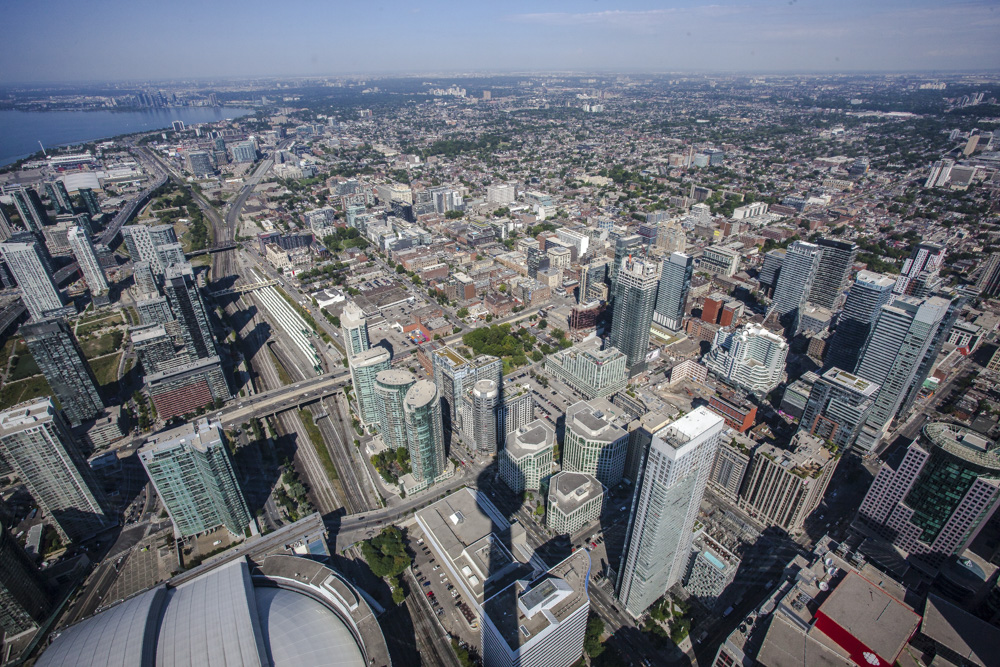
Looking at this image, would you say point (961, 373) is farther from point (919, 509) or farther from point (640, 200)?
point (640, 200)

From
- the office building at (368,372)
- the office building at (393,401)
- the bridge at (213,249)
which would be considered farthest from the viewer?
the bridge at (213,249)

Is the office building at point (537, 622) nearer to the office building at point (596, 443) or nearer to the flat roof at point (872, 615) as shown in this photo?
the office building at point (596, 443)

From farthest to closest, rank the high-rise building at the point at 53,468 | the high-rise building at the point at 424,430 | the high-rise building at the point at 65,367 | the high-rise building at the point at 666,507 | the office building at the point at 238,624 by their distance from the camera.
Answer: the high-rise building at the point at 65,367 → the high-rise building at the point at 424,430 → the high-rise building at the point at 53,468 → the office building at the point at 238,624 → the high-rise building at the point at 666,507

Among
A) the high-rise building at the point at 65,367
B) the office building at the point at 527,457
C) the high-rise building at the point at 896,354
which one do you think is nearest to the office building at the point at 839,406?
the high-rise building at the point at 896,354

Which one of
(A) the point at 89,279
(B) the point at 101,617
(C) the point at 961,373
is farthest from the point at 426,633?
(A) the point at 89,279

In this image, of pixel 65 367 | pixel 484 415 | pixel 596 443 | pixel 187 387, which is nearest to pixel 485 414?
pixel 484 415

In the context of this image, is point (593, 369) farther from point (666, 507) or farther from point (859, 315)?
point (859, 315)
